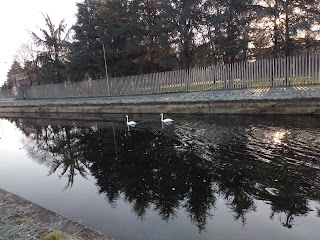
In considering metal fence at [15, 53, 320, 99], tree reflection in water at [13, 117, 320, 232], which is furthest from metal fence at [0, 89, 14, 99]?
tree reflection in water at [13, 117, 320, 232]

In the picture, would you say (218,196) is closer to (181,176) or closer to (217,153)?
(181,176)

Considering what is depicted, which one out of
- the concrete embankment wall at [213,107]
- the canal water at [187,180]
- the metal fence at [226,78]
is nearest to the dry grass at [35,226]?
the canal water at [187,180]

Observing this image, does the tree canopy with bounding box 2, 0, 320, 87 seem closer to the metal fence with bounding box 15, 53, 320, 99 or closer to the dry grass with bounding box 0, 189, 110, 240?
the metal fence with bounding box 15, 53, 320, 99

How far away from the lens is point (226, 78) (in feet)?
74.0

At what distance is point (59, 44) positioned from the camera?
41.2m

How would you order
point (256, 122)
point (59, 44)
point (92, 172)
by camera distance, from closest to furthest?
point (92, 172) → point (256, 122) → point (59, 44)

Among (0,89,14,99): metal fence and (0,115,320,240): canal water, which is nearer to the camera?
(0,115,320,240): canal water

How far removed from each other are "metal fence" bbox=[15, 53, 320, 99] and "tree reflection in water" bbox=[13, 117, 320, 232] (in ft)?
24.9

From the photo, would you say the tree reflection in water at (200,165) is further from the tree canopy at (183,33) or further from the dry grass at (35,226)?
the tree canopy at (183,33)

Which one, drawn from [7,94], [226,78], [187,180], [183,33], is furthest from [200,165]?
[7,94]

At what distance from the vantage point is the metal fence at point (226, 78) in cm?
1923

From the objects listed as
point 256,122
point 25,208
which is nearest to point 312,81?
point 256,122

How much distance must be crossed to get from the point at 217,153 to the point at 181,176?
6.50ft

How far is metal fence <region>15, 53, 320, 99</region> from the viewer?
63.1 ft
